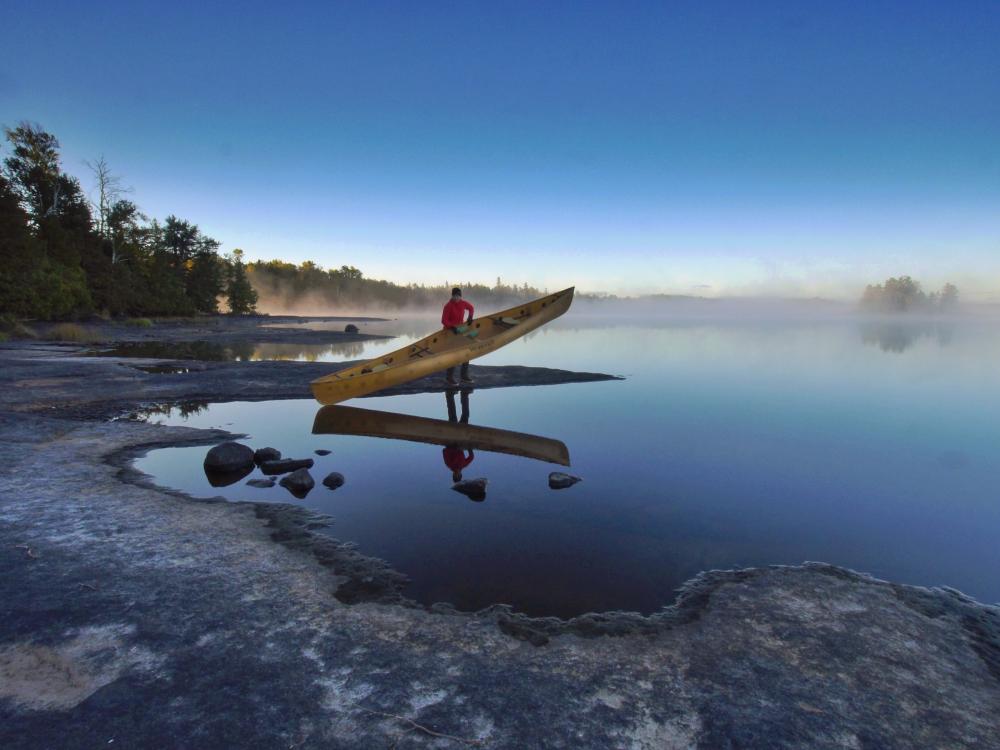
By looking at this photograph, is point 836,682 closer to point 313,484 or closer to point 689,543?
point 689,543

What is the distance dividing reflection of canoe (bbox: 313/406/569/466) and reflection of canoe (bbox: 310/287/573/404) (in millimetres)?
727

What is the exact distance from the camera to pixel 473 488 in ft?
27.1

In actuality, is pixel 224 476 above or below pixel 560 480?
above

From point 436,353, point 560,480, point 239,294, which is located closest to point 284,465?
point 560,480

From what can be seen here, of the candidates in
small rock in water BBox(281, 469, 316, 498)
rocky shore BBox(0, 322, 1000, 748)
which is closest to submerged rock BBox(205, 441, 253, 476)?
small rock in water BBox(281, 469, 316, 498)

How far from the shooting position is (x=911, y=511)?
816 cm

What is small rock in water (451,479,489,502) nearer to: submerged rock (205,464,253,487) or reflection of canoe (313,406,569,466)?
reflection of canoe (313,406,569,466)

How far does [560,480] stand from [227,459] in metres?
5.85

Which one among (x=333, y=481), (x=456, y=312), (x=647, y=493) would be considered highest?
(x=456, y=312)

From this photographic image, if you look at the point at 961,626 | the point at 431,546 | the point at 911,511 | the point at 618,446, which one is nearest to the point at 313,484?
the point at 431,546

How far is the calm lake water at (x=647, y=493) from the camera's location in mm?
5848

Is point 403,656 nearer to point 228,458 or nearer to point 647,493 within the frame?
point 647,493

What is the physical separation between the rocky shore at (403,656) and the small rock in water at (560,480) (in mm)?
3302

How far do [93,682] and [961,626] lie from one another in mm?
Answer: 7274
